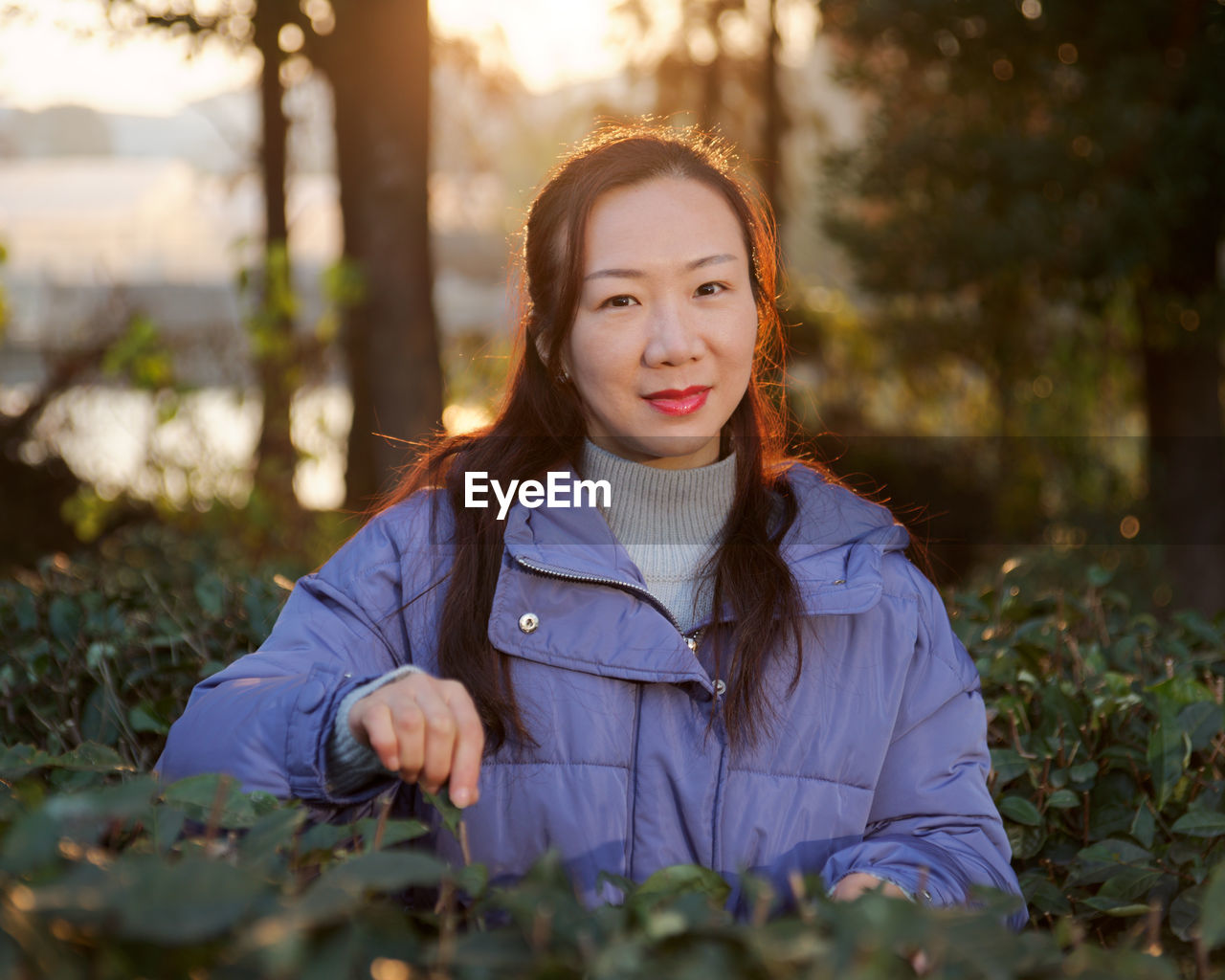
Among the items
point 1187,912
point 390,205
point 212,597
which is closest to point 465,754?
point 1187,912

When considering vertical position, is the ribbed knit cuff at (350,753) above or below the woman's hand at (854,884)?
above

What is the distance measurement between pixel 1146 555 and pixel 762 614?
7200 mm

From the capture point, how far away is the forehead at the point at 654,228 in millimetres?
2086

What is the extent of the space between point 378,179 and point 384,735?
484cm

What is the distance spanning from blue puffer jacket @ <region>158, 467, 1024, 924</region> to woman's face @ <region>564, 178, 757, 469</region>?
0.82 ft

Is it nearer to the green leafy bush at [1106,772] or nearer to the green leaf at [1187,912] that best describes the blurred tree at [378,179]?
the green leafy bush at [1106,772]

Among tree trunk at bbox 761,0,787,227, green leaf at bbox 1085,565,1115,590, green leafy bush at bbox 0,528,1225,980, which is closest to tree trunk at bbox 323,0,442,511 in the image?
green leafy bush at bbox 0,528,1225,980

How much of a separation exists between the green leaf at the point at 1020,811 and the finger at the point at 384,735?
104 centimetres

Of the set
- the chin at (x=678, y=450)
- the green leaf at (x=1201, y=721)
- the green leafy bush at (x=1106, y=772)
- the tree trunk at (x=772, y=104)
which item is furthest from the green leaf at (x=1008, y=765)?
the tree trunk at (x=772, y=104)

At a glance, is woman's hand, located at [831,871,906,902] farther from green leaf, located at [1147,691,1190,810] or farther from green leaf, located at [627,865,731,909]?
green leaf, located at [1147,691,1190,810]

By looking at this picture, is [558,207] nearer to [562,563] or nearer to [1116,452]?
[562,563]

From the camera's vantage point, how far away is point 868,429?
1171cm

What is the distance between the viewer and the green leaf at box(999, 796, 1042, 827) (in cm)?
195

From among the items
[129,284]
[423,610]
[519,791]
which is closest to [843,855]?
[519,791]
